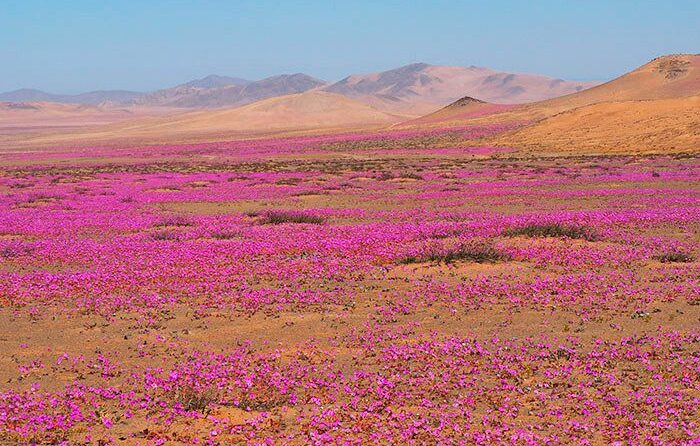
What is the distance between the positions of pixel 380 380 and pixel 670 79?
14738 cm

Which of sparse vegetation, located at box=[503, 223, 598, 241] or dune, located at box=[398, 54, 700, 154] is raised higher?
dune, located at box=[398, 54, 700, 154]

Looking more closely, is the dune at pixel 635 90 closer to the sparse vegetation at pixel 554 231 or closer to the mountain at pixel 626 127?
the mountain at pixel 626 127

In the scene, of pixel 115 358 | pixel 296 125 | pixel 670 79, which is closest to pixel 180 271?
pixel 115 358

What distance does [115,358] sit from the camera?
10414mm

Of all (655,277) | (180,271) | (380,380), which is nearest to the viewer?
(380,380)

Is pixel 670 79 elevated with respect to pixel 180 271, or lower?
elevated

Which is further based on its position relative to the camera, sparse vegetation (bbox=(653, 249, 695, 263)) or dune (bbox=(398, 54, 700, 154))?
dune (bbox=(398, 54, 700, 154))

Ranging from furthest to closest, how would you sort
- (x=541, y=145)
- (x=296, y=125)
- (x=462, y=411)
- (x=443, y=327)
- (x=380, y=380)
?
(x=296, y=125), (x=541, y=145), (x=443, y=327), (x=380, y=380), (x=462, y=411)

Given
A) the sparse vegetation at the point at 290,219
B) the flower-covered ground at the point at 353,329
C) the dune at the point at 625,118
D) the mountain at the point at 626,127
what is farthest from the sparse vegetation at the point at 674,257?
the mountain at the point at 626,127

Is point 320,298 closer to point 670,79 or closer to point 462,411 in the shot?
point 462,411

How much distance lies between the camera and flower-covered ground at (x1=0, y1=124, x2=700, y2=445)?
8.06m

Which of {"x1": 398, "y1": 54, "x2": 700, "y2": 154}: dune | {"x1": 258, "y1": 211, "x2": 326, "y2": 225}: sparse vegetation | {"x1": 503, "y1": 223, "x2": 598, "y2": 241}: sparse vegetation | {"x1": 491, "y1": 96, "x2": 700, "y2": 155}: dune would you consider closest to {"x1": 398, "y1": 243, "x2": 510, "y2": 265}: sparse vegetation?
{"x1": 503, "y1": 223, "x2": 598, "y2": 241}: sparse vegetation

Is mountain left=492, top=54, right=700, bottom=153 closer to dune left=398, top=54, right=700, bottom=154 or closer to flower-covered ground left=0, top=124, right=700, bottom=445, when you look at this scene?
dune left=398, top=54, right=700, bottom=154

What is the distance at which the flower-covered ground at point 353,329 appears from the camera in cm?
806
